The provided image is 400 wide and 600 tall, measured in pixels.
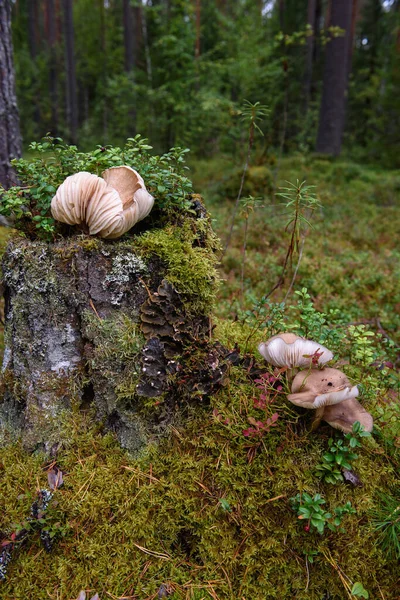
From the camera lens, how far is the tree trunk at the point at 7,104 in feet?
14.0

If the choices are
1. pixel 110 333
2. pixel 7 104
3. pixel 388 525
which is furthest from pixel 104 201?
pixel 7 104

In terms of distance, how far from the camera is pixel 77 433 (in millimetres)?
2375

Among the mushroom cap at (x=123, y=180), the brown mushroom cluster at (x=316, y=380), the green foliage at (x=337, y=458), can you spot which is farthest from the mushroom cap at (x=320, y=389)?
the mushroom cap at (x=123, y=180)

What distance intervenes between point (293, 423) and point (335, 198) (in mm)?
9230

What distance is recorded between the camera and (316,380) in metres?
2.13

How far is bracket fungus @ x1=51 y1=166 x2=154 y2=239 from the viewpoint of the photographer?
6.94 ft

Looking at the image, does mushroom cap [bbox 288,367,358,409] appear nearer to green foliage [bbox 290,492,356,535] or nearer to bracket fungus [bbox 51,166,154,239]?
green foliage [bbox 290,492,356,535]

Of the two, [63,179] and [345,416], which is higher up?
[63,179]

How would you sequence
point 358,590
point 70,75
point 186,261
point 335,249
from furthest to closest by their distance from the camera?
point 70,75, point 335,249, point 186,261, point 358,590

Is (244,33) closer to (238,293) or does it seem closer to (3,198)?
(238,293)

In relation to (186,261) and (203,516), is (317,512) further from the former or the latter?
(186,261)

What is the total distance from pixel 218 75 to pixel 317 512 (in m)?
14.7

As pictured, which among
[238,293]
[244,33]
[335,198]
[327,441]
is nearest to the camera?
[327,441]

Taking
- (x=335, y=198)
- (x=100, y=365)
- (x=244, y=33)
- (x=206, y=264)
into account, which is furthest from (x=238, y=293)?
(x=244, y=33)
